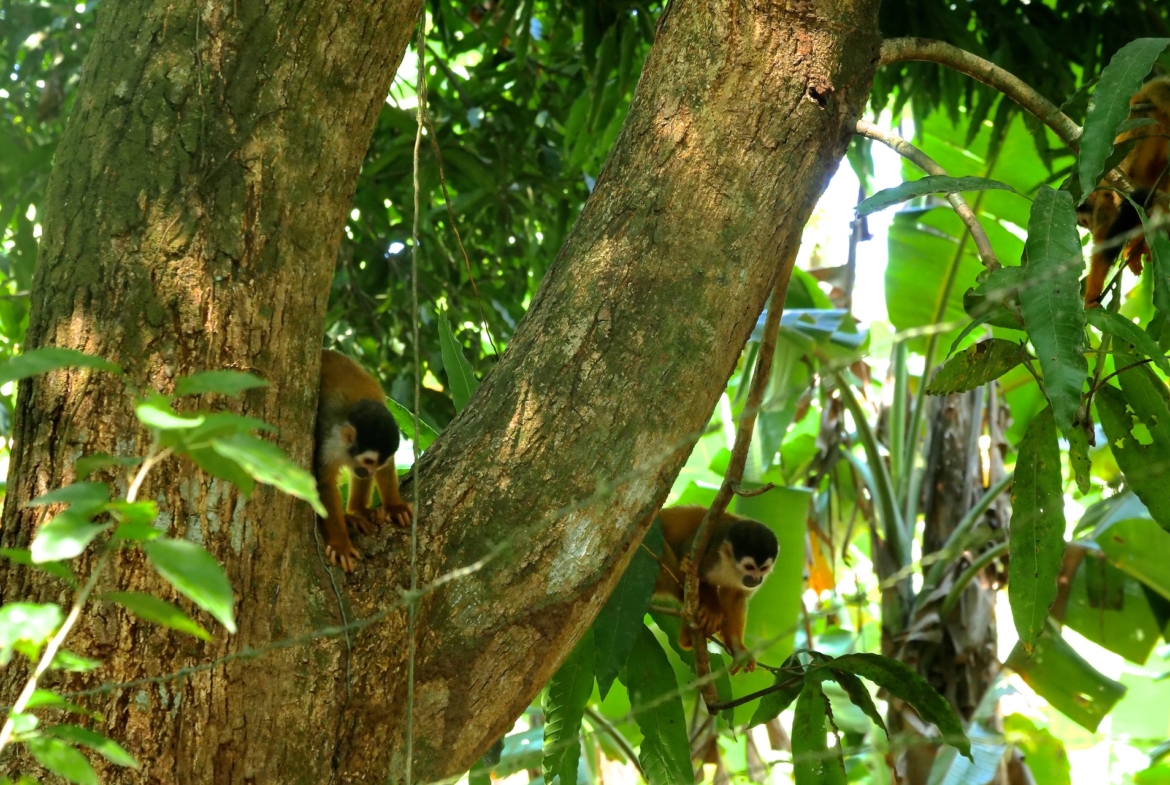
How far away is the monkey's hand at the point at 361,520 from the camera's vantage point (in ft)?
8.18

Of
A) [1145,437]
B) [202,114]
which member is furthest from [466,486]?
[1145,437]

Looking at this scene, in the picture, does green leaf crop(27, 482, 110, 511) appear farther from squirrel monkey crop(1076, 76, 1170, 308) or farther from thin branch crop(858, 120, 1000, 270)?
squirrel monkey crop(1076, 76, 1170, 308)

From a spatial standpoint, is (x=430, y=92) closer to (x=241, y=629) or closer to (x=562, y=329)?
(x=562, y=329)

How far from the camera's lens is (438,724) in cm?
185

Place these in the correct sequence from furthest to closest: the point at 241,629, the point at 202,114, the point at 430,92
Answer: the point at 430,92
the point at 202,114
the point at 241,629

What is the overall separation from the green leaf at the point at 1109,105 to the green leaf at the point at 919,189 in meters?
0.14

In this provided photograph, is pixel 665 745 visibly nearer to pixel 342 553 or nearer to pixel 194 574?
pixel 342 553

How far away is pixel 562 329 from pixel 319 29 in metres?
0.69

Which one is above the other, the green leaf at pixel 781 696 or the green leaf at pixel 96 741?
the green leaf at pixel 96 741

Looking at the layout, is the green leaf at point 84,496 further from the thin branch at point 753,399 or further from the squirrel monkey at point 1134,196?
the squirrel monkey at point 1134,196

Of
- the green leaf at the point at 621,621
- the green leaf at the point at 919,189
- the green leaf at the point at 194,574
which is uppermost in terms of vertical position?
the green leaf at the point at 919,189

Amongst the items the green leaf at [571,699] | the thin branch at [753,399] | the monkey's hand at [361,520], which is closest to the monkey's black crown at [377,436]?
the monkey's hand at [361,520]

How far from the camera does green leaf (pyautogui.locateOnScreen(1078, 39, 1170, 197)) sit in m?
1.96

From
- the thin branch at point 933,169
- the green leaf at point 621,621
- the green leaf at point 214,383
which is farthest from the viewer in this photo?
the green leaf at point 621,621
